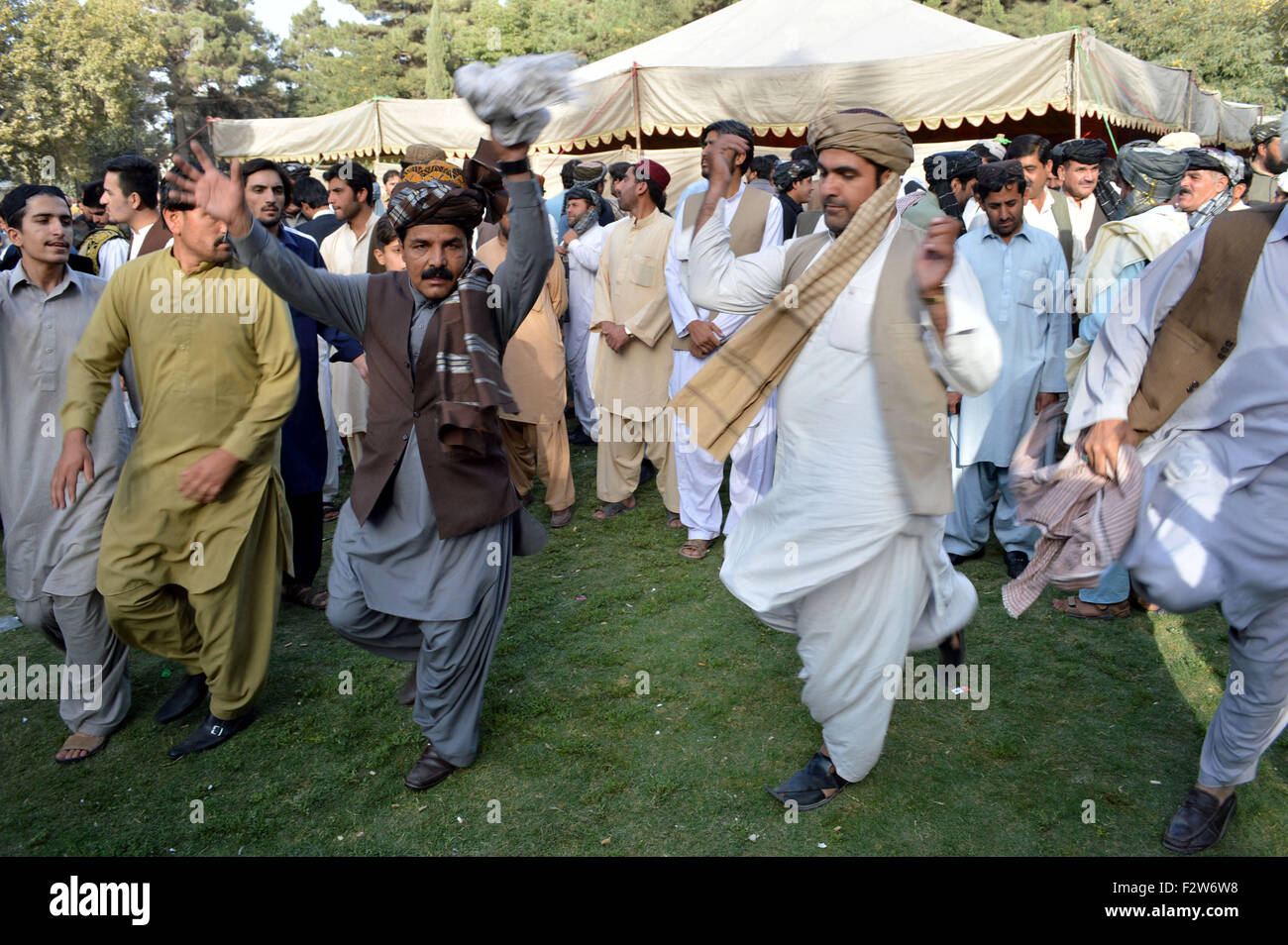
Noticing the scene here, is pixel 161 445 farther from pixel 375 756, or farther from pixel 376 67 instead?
pixel 376 67

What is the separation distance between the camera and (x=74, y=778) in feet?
11.7

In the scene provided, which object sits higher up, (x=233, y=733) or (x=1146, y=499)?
(x=1146, y=499)

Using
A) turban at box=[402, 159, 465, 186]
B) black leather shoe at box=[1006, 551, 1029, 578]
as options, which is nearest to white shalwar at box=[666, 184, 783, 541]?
black leather shoe at box=[1006, 551, 1029, 578]

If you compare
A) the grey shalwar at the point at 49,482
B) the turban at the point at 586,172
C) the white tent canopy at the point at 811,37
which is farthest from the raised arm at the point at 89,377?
the white tent canopy at the point at 811,37

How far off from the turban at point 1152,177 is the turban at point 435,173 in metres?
3.36

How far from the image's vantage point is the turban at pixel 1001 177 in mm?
4832

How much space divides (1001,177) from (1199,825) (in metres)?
3.24

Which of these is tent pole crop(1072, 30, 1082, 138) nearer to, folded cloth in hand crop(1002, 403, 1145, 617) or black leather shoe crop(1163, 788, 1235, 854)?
folded cloth in hand crop(1002, 403, 1145, 617)

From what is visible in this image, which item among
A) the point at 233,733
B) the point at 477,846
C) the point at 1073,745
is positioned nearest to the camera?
the point at 477,846

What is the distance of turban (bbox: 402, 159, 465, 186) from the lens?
3102mm

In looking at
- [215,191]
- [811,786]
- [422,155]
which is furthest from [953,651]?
[422,155]
